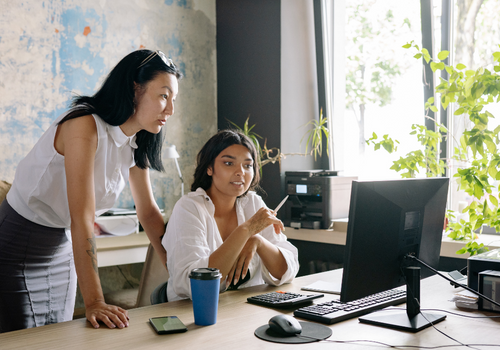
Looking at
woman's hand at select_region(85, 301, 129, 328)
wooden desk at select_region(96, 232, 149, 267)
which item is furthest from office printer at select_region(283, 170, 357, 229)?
woman's hand at select_region(85, 301, 129, 328)

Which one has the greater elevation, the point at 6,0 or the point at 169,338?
the point at 6,0

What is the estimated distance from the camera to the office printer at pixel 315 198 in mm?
3223

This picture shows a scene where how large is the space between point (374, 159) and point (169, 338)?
290 centimetres

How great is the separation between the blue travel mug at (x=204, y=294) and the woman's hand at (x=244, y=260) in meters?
0.42

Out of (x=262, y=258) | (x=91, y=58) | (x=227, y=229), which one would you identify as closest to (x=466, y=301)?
(x=262, y=258)

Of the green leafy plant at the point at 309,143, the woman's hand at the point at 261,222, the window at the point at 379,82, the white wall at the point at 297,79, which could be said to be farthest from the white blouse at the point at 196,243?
the white wall at the point at 297,79

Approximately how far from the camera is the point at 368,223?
1.13 m

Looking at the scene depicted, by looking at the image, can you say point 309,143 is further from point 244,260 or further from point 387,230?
point 387,230

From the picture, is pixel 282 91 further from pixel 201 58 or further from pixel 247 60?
pixel 201 58

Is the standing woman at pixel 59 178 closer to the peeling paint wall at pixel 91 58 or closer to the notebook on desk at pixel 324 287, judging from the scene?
the notebook on desk at pixel 324 287

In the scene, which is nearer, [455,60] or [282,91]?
[455,60]

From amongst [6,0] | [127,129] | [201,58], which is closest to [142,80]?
[127,129]

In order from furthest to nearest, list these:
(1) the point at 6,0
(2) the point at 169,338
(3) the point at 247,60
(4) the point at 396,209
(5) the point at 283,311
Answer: (3) the point at 247,60, (1) the point at 6,0, (5) the point at 283,311, (4) the point at 396,209, (2) the point at 169,338

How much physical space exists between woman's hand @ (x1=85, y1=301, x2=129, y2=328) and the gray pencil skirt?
42 centimetres
